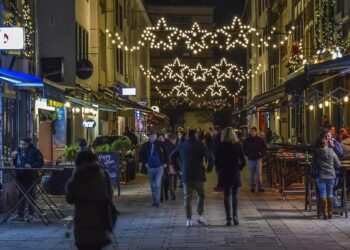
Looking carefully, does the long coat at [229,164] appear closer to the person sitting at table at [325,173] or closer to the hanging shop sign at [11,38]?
the person sitting at table at [325,173]

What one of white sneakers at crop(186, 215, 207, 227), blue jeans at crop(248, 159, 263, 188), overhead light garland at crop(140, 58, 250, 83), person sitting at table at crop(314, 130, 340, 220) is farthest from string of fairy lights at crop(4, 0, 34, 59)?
overhead light garland at crop(140, 58, 250, 83)

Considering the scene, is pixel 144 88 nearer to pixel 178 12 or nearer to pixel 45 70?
pixel 178 12

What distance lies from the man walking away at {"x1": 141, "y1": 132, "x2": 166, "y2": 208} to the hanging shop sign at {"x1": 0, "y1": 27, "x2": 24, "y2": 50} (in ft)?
12.2

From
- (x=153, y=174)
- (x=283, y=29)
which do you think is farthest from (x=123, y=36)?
(x=153, y=174)

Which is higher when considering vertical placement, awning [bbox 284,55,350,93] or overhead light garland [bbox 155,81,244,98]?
overhead light garland [bbox 155,81,244,98]

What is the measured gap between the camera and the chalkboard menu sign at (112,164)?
1919cm

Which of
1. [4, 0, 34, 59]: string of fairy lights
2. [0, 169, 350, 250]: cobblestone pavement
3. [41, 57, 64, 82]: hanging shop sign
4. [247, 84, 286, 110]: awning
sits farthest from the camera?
[247, 84, 286, 110]: awning

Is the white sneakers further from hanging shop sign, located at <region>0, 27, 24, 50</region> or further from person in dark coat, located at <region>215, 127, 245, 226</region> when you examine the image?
hanging shop sign, located at <region>0, 27, 24, 50</region>

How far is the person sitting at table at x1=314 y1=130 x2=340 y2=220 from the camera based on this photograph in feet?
45.1

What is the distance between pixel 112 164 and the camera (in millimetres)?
19281

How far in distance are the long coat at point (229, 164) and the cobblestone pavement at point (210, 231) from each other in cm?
81

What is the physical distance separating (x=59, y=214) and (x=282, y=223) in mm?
4661

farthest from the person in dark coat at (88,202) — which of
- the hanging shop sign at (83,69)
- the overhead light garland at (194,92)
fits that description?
the overhead light garland at (194,92)

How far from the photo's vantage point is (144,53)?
210ft
